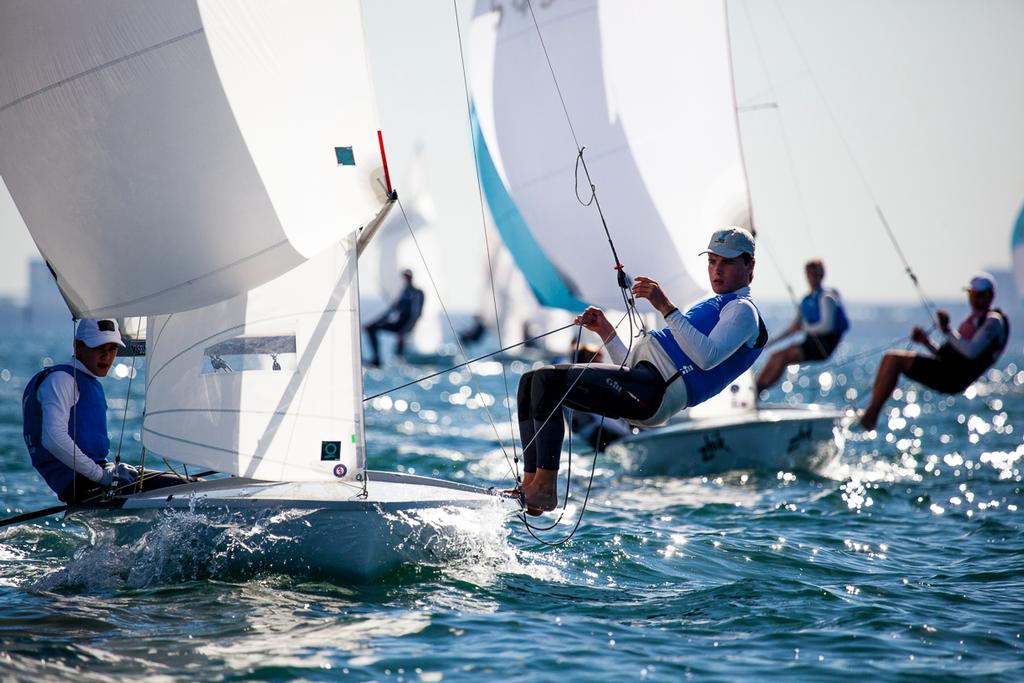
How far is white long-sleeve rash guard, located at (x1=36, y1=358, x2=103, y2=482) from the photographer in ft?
17.2

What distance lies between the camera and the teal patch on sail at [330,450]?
5.23 meters

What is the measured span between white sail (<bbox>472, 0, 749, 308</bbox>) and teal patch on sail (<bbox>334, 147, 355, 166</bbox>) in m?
4.72

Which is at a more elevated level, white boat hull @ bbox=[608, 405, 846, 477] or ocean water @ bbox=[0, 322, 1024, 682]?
white boat hull @ bbox=[608, 405, 846, 477]

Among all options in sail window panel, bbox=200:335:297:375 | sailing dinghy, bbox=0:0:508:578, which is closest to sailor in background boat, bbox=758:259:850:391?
sailing dinghy, bbox=0:0:508:578

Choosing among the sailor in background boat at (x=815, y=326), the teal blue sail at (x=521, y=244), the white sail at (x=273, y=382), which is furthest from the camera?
the sailor in background boat at (x=815, y=326)

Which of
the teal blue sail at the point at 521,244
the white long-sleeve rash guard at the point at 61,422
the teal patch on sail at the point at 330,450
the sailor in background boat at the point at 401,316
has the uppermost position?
the sailor in background boat at the point at 401,316

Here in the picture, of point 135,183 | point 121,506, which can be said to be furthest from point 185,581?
point 135,183

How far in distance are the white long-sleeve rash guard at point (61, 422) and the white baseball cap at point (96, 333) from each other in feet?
0.36

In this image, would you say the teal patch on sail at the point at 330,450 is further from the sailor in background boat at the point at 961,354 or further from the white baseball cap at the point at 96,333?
the sailor in background boat at the point at 961,354

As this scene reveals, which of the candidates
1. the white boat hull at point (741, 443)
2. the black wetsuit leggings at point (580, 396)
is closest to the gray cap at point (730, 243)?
the black wetsuit leggings at point (580, 396)

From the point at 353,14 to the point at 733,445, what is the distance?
4993 mm

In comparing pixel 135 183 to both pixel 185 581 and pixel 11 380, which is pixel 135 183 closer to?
pixel 185 581

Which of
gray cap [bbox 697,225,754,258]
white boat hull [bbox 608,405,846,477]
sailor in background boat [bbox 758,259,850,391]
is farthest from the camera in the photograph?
sailor in background boat [bbox 758,259,850,391]

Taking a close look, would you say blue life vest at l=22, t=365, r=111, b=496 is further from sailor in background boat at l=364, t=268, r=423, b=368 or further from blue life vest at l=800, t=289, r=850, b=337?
sailor in background boat at l=364, t=268, r=423, b=368
